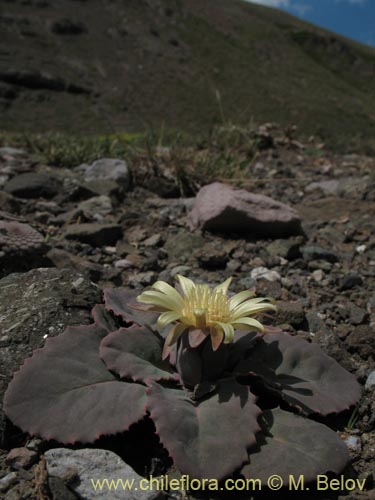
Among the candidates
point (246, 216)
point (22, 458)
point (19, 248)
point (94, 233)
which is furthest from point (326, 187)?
point (22, 458)

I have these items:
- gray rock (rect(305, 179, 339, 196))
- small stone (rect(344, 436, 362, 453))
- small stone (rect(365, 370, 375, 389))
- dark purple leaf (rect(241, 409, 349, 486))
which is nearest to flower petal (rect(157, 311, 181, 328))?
dark purple leaf (rect(241, 409, 349, 486))

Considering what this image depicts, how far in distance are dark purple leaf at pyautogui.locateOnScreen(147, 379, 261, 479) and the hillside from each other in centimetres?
1254

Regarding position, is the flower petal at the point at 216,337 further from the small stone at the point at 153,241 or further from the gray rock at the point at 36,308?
the small stone at the point at 153,241

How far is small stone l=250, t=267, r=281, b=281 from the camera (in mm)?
3178

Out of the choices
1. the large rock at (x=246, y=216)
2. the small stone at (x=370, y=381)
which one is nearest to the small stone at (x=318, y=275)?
the large rock at (x=246, y=216)

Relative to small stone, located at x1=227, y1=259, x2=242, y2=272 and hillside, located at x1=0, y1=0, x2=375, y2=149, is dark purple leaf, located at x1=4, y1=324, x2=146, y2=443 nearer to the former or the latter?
small stone, located at x1=227, y1=259, x2=242, y2=272

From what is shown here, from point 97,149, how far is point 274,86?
17875 millimetres

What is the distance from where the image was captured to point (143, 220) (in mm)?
4082

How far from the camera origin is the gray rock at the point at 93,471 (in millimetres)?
1526

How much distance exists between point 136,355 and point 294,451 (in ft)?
2.08

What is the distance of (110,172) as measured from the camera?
5031mm

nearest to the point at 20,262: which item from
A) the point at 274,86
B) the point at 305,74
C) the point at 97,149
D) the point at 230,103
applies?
the point at 97,149

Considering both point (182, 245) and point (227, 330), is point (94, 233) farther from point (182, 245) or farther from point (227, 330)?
point (227, 330)

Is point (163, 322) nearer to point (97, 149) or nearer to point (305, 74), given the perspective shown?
point (97, 149)
